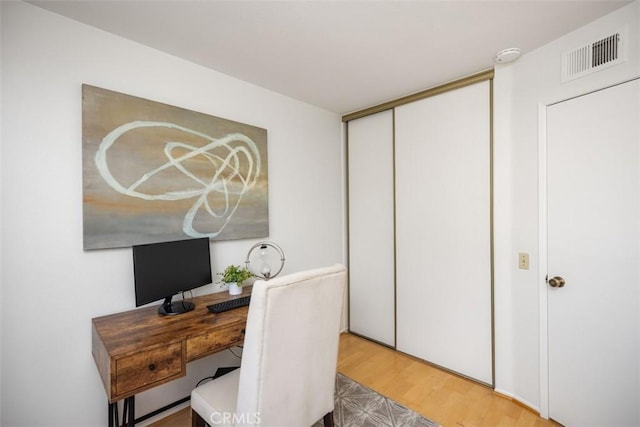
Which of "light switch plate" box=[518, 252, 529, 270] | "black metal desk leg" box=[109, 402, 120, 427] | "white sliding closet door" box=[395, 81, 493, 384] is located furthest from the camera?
"white sliding closet door" box=[395, 81, 493, 384]

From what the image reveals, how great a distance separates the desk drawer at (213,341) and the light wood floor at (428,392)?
78 cm

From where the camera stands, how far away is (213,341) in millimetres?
1530

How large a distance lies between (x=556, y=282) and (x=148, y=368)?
7.77 feet

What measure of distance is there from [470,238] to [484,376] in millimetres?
1097

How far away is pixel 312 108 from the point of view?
2.96m

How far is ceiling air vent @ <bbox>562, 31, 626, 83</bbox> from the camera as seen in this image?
1549mm

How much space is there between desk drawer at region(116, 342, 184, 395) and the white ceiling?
1758 mm

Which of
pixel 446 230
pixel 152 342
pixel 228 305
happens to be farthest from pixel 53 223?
pixel 446 230

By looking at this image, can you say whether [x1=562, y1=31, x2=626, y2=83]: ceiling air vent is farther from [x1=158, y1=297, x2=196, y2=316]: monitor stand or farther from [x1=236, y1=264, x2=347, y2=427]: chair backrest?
[x1=158, y1=297, x2=196, y2=316]: monitor stand

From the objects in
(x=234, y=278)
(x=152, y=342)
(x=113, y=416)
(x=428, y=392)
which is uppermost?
(x=234, y=278)

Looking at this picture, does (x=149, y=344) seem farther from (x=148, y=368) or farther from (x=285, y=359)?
(x=285, y=359)

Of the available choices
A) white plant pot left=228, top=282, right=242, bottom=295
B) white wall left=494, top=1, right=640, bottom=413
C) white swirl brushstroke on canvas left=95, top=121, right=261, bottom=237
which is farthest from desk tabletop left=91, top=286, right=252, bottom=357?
white wall left=494, top=1, right=640, bottom=413

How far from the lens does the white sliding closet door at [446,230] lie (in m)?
2.25

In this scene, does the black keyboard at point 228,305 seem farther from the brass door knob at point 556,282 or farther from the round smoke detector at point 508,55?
the round smoke detector at point 508,55
